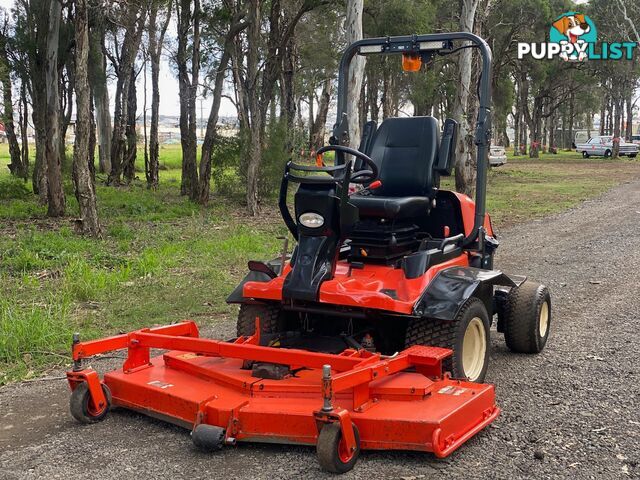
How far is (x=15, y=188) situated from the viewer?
2038 centimetres

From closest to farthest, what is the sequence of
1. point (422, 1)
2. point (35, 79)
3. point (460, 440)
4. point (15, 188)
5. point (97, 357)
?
point (460, 440) → point (97, 357) → point (35, 79) → point (15, 188) → point (422, 1)

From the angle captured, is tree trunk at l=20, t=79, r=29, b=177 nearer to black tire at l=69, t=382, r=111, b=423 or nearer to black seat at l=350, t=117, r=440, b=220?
black seat at l=350, t=117, r=440, b=220

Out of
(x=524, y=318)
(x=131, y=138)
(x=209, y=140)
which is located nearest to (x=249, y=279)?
(x=524, y=318)

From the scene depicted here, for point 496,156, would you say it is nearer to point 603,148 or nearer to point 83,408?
point 603,148

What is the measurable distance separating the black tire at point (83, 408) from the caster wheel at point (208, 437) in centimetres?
89

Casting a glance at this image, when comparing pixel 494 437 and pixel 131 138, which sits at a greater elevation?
pixel 131 138

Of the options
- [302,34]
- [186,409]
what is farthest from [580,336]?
[302,34]

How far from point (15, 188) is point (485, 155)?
1719 cm

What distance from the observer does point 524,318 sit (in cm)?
616

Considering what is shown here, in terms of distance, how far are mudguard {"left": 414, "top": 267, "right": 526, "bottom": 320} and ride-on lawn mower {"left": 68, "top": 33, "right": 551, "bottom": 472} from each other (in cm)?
1

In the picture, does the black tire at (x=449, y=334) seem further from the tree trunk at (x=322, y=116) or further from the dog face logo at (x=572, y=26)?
the tree trunk at (x=322, y=116)

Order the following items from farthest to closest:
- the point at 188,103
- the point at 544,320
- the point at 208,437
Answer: the point at 188,103, the point at 544,320, the point at 208,437

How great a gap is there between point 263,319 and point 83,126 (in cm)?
863

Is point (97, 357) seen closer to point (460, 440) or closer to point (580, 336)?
point (460, 440)
